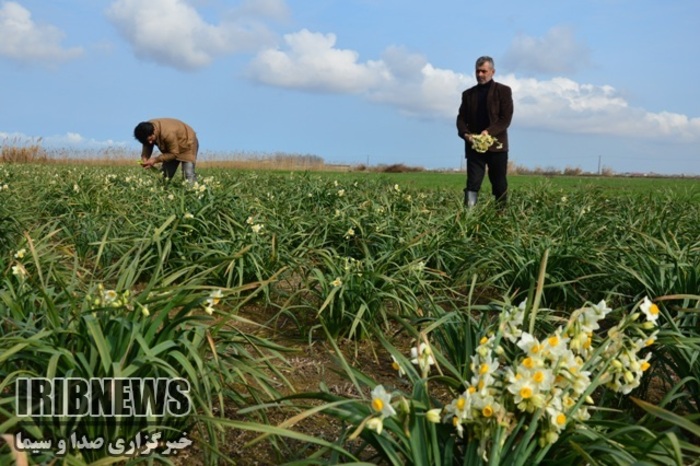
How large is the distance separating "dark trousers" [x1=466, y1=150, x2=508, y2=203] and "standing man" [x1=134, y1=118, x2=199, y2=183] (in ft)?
13.6

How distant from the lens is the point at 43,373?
2.05 m

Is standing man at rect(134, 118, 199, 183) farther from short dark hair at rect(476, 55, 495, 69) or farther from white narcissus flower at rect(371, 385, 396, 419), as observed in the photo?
white narcissus flower at rect(371, 385, 396, 419)

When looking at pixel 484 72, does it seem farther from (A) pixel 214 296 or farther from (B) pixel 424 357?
(B) pixel 424 357

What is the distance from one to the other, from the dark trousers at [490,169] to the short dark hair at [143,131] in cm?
479

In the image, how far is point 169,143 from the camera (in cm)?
941

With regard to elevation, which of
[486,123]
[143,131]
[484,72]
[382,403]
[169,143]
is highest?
[484,72]

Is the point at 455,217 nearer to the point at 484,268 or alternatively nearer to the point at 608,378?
the point at 484,268

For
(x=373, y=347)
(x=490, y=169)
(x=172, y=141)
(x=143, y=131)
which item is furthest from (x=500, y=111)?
(x=373, y=347)

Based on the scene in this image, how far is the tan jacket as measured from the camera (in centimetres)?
936

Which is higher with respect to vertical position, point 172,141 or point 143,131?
point 143,131

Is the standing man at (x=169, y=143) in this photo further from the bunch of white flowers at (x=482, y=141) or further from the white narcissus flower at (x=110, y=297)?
the white narcissus flower at (x=110, y=297)

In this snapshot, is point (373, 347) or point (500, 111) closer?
point (373, 347)

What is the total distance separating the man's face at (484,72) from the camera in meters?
7.71

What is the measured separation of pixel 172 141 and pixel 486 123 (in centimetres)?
484
